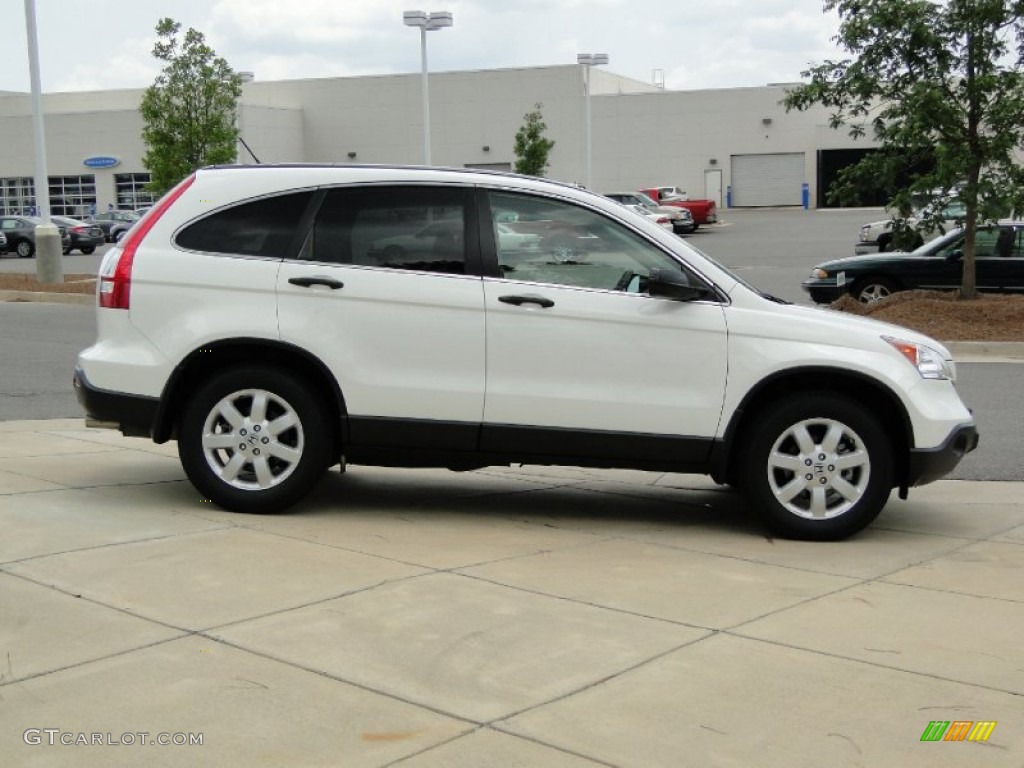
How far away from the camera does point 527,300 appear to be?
23.1ft

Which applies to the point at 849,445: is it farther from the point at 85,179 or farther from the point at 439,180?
the point at 85,179

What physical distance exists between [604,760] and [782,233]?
46430 mm

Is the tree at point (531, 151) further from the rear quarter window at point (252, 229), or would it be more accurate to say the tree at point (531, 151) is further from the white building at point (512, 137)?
the rear quarter window at point (252, 229)

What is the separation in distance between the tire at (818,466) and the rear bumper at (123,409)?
317 centimetres

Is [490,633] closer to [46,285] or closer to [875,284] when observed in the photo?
[875,284]

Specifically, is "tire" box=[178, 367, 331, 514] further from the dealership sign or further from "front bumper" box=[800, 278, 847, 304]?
the dealership sign

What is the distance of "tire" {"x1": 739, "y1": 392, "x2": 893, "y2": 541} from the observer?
696 centimetres

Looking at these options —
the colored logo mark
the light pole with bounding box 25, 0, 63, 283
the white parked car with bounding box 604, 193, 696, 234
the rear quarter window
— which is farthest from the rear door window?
the white parked car with bounding box 604, 193, 696, 234

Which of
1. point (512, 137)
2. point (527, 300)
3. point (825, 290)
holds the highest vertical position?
point (512, 137)

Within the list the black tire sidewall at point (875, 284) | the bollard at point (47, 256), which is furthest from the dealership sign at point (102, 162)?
the black tire sidewall at point (875, 284)

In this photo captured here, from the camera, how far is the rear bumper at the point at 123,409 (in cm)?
720

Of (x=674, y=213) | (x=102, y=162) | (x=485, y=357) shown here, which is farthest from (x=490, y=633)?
(x=102, y=162)

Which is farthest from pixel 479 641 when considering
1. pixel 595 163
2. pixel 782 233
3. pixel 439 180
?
pixel 595 163

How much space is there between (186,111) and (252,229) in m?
20.4
